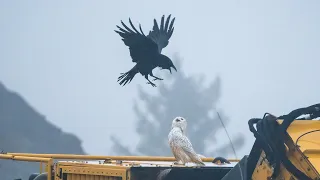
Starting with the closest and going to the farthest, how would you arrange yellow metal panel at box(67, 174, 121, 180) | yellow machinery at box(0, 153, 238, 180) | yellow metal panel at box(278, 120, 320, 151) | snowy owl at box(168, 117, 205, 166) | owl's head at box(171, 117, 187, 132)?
yellow metal panel at box(278, 120, 320, 151) < yellow machinery at box(0, 153, 238, 180) < yellow metal panel at box(67, 174, 121, 180) < snowy owl at box(168, 117, 205, 166) < owl's head at box(171, 117, 187, 132)

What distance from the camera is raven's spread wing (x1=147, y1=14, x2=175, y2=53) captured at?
11141 millimetres

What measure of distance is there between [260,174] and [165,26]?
4684 millimetres

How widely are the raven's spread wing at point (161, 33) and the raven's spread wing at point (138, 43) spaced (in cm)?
29

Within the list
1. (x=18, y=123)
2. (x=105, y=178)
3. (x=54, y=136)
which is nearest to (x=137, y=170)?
(x=105, y=178)

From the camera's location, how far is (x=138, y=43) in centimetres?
1068

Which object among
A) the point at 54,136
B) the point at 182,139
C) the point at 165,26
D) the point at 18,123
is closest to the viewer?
the point at 182,139

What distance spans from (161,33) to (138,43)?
0.73m

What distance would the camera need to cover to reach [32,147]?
2370 centimetres

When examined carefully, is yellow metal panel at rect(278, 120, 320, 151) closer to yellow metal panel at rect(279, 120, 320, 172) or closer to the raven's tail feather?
yellow metal panel at rect(279, 120, 320, 172)

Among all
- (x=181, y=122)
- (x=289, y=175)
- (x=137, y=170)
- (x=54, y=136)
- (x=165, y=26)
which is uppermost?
(x=54, y=136)

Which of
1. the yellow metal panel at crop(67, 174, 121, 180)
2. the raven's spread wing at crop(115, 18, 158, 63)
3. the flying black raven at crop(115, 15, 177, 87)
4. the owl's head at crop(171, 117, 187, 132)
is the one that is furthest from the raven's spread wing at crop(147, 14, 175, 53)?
the yellow metal panel at crop(67, 174, 121, 180)

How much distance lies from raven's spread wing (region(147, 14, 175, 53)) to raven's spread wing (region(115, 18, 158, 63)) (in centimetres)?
29

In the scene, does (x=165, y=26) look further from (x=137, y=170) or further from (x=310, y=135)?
(x=310, y=135)

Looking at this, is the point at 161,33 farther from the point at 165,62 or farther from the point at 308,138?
the point at 308,138
